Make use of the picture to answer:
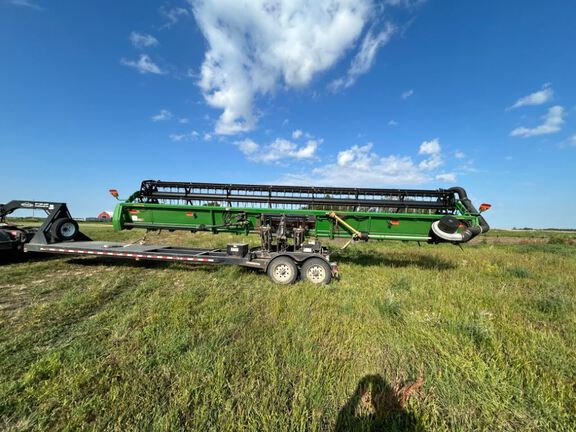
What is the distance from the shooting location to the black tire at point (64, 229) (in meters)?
8.39

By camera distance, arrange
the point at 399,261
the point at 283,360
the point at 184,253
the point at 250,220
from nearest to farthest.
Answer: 1. the point at 283,360
2. the point at 184,253
3. the point at 250,220
4. the point at 399,261

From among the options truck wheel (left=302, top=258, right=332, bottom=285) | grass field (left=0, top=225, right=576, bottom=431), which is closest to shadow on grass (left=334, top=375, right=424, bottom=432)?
grass field (left=0, top=225, right=576, bottom=431)

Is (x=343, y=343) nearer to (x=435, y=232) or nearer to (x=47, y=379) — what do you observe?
(x=47, y=379)

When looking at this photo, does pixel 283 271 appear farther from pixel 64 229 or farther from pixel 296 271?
pixel 64 229

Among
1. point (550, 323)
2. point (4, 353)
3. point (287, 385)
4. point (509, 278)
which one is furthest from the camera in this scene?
point (509, 278)

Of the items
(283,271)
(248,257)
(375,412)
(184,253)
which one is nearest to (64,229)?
(184,253)

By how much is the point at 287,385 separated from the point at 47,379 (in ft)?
8.17

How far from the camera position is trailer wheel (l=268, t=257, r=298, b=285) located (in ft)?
22.2

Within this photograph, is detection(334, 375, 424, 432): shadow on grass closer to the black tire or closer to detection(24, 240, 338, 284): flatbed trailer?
detection(24, 240, 338, 284): flatbed trailer

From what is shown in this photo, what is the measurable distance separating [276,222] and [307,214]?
3.30 feet

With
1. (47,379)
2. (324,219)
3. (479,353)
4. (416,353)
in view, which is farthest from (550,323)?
(47,379)

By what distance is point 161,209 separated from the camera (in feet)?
26.9

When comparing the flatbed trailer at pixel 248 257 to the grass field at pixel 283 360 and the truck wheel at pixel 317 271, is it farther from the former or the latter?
the grass field at pixel 283 360

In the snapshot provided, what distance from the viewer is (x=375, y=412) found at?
2.32 metres
